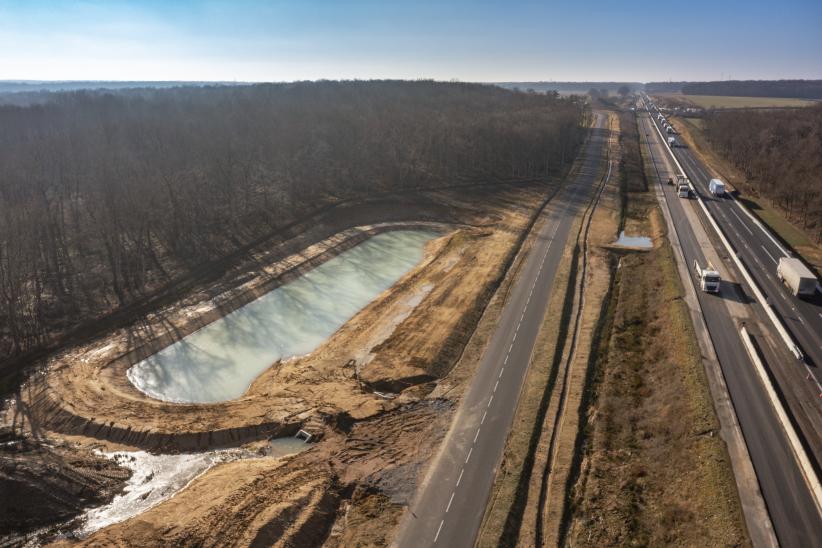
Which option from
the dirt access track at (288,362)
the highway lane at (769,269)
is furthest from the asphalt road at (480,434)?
the highway lane at (769,269)

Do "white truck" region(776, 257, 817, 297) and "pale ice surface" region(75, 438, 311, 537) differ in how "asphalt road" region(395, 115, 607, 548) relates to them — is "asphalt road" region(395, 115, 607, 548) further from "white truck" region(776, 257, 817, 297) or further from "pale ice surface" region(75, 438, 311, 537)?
"white truck" region(776, 257, 817, 297)

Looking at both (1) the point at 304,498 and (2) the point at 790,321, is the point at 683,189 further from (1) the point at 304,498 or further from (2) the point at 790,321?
(1) the point at 304,498

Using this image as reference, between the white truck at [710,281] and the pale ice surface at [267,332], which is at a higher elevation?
the white truck at [710,281]

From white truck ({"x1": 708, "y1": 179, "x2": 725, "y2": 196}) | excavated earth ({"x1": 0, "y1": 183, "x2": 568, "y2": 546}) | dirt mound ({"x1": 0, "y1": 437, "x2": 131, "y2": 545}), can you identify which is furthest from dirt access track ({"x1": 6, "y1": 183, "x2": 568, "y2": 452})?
white truck ({"x1": 708, "y1": 179, "x2": 725, "y2": 196})

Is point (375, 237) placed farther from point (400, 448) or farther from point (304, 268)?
point (400, 448)

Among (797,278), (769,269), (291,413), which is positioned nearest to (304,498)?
(291,413)

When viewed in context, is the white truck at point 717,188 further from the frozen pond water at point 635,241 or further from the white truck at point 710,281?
the white truck at point 710,281

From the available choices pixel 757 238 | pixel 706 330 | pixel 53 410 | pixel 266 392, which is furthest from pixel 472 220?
pixel 53 410
